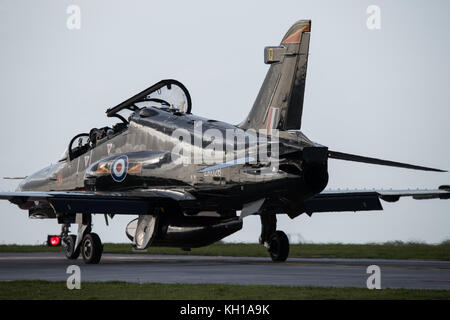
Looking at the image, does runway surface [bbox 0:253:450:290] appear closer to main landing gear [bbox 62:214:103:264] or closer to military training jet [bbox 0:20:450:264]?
main landing gear [bbox 62:214:103:264]

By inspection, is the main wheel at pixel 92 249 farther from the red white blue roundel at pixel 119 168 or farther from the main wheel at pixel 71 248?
the red white blue roundel at pixel 119 168

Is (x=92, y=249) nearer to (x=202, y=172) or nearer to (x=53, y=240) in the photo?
(x=202, y=172)

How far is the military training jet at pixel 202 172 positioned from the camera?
1839 centimetres

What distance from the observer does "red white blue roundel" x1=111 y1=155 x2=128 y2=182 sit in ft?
75.0

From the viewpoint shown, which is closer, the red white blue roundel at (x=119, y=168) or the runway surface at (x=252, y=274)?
the runway surface at (x=252, y=274)

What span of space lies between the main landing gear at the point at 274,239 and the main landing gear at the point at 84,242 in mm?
4820

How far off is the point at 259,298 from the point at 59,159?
53.9ft

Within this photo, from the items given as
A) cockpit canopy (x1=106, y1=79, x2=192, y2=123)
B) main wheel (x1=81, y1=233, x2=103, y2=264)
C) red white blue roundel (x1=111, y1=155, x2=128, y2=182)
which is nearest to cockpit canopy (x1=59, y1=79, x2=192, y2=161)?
cockpit canopy (x1=106, y1=79, x2=192, y2=123)

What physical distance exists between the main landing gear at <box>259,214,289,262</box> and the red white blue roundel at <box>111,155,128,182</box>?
4.36 metres

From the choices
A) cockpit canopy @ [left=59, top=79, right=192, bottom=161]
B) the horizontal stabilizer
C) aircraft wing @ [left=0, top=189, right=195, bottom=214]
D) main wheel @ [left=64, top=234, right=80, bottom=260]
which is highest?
cockpit canopy @ [left=59, top=79, right=192, bottom=161]

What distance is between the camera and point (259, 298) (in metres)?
11.7

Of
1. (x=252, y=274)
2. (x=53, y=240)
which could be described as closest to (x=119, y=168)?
(x=252, y=274)

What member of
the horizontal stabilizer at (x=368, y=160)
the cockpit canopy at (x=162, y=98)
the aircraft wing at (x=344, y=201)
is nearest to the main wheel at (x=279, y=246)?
the aircraft wing at (x=344, y=201)
